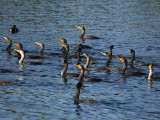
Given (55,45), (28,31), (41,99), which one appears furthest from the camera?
(28,31)

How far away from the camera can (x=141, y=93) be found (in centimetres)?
1953

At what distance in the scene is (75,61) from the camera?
26641mm

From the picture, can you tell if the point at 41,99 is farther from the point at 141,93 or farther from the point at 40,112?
→ the point at 141,93

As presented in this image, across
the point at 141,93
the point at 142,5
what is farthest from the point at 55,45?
the point at 142,5

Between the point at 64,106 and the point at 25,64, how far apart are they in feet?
28.0

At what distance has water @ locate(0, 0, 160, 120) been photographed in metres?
17.0

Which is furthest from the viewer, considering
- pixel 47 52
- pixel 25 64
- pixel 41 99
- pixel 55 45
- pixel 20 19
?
pixel 20 19

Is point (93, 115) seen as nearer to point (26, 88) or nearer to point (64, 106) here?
point (64, 106)

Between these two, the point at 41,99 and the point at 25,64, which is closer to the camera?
the point at 41,99

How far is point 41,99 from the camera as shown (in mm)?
18344

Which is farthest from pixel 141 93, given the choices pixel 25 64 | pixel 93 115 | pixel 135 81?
pixel 25 64

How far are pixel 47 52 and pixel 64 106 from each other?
12.3 m

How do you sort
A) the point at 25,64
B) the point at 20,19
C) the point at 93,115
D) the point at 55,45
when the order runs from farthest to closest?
the point at 20,19 → the point at 55,45 → the point at 25,64 → the point at 93,115

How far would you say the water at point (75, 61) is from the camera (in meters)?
17.0
